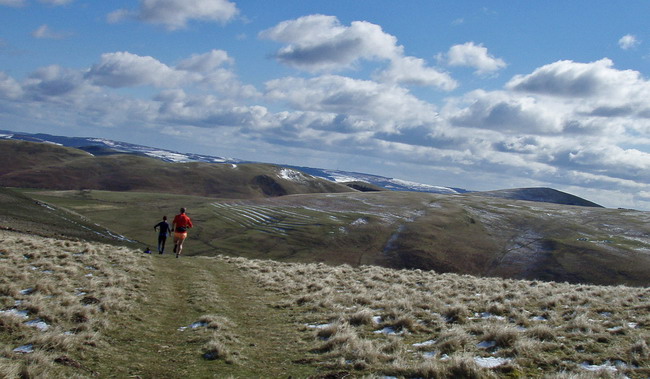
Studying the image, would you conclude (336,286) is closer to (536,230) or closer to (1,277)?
(1,277)

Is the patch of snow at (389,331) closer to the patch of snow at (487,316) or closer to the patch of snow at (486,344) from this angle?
the patch of snow at (486,344)

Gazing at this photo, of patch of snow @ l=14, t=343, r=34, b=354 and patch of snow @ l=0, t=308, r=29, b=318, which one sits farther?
patch of snow @ l=0, t=308, r=29, b=318

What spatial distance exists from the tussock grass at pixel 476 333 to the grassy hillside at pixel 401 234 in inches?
2818

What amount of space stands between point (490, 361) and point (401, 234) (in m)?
104

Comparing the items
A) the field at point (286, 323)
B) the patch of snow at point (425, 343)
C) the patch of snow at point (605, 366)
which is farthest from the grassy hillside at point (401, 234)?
the patch of snow at point (605, 366)

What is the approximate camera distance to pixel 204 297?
18.0m

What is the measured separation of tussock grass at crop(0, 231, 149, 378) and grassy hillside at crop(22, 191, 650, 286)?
2550 inches

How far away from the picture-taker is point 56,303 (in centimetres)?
1353

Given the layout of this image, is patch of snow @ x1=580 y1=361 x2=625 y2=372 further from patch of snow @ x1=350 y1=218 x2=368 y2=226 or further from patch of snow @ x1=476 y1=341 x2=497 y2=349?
patch of snow @ x1=350 y1=218 x2=368 y2=226

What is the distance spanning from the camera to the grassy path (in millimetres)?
9750

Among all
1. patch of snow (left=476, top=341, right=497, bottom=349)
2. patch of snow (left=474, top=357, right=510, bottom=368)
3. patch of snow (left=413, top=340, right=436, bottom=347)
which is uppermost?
patch of snow (left=474, top=357, right=510, bottom=368)

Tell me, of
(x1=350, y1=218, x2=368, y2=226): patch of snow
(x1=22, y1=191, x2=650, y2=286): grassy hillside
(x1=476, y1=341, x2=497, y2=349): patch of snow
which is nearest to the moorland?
(x1=476, y1=341, x2=497, y2=349): patch of snow

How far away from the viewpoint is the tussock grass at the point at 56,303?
8984mm

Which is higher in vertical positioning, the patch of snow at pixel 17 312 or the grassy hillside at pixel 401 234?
the patch of snow at pixel 17 312
